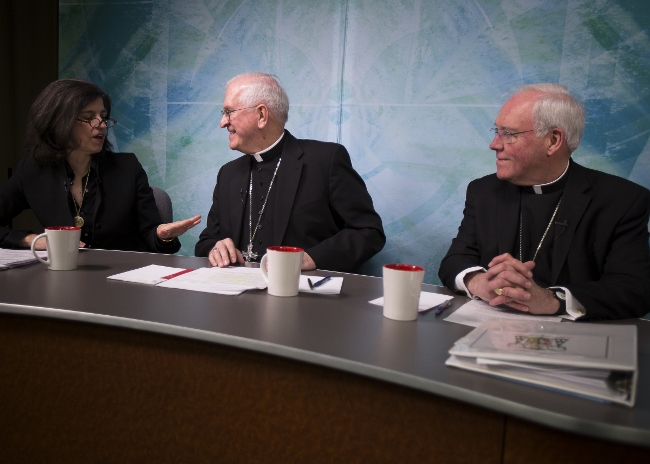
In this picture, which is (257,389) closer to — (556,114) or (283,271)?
(283,271)

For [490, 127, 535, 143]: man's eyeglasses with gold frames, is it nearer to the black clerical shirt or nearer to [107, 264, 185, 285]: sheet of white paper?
the black clerical shirt

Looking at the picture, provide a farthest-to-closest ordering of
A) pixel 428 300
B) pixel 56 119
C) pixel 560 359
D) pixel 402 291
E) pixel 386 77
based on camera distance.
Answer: pixel 386 77 < pixel 56 119 < pixel 428 300 < pixel 402 291 < pixel 560 359

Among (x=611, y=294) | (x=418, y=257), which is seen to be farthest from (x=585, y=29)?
(x=611, y=294)

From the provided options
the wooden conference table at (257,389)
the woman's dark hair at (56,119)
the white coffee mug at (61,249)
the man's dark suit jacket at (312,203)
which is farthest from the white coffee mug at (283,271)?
the woman's dark hair at (56,119)

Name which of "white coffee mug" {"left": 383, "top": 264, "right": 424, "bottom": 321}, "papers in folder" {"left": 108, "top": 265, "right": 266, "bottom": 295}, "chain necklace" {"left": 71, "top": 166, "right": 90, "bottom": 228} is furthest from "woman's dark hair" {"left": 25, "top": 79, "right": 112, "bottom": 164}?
"white coffee mug" {"left": 383, "top": 264, "right": 424, "bottom": 321}

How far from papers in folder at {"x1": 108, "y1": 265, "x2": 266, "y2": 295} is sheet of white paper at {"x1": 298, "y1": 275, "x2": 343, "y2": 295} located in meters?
0.11

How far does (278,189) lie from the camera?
8.91ft

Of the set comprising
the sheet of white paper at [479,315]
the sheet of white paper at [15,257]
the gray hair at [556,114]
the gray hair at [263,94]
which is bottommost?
the sheet of white paper at [479,315]

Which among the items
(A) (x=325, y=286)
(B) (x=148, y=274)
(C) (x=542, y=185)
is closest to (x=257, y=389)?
(A) (x=325, y=286)

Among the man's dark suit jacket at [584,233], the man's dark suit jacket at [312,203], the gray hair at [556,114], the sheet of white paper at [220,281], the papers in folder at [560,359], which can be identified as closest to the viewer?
the papers in folder at [560,359]

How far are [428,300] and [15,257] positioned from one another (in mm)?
1316

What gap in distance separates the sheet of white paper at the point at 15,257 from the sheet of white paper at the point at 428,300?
3.57 ft

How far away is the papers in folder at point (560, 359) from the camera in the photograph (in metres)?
0.91

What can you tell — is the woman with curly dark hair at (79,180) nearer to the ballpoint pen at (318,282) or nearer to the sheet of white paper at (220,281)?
the sheet of white paper at (220,281)
